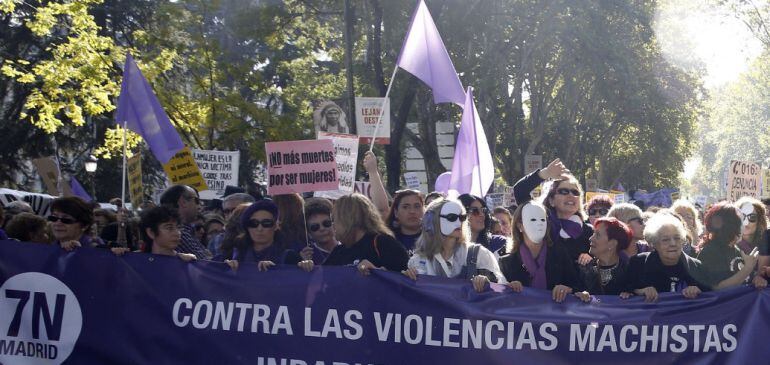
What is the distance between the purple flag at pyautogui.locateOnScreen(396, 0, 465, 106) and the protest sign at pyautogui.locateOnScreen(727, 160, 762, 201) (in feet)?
12.3

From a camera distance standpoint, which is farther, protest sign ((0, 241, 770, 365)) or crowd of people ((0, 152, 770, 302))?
crowd of people ((0, 152, 770, 302))

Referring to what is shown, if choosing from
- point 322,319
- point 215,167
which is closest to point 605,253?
point 322,319

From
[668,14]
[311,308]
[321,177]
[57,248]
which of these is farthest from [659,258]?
[668,14]

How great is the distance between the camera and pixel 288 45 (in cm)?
3947

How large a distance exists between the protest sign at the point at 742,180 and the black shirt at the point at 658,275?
21.8ft

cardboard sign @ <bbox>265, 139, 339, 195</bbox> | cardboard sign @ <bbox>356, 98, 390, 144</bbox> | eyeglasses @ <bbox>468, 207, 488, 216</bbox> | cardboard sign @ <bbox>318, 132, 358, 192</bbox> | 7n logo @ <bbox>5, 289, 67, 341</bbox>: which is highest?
cardboard sign @ <bbox>356, 98, 390, 144</bbox>

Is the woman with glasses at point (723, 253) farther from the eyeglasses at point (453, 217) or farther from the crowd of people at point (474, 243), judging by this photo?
the eyeglasses at point (453, 217)

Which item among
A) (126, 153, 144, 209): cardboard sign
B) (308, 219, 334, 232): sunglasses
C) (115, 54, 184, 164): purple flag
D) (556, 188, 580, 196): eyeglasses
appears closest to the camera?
(308, 219, 334, 232): sunglasses

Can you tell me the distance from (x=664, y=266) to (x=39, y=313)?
11.6 ft

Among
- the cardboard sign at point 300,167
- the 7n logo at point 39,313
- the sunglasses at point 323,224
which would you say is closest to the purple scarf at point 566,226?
the sunglasses at point 323,224

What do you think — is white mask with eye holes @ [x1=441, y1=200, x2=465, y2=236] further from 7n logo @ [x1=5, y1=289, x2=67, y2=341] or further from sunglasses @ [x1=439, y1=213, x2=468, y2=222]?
7n logo @ [x1=5, y1=289, x2=67, y2=341]

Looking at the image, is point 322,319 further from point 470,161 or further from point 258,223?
point 470,161

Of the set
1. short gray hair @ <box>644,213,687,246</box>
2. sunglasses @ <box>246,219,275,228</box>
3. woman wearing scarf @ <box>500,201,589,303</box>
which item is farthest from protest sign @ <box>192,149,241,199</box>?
short gray hair @ <box>644,213,687,246</box>

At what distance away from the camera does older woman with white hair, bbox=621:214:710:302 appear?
6594mm
